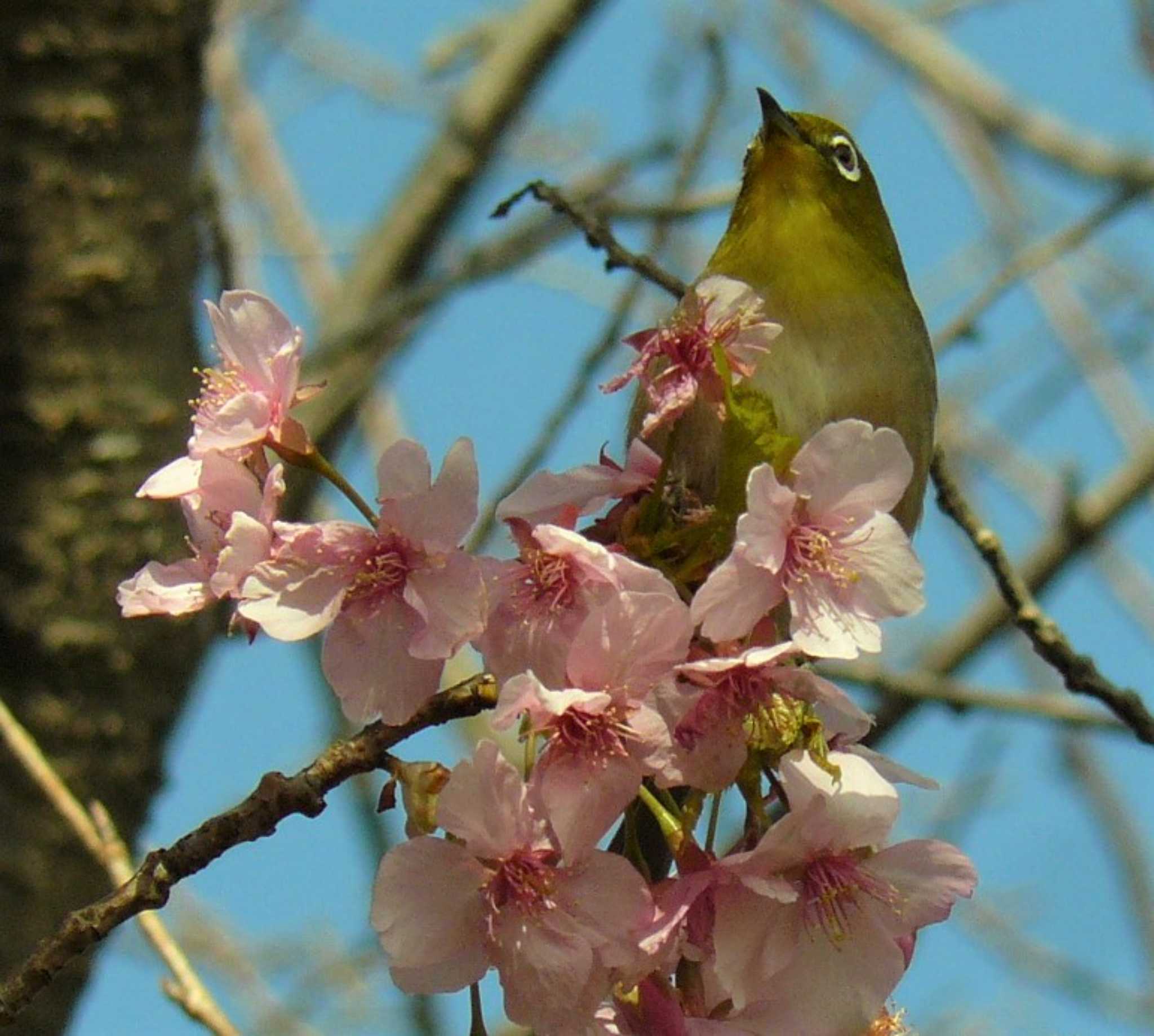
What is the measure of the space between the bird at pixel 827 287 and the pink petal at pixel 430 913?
3.93 ft

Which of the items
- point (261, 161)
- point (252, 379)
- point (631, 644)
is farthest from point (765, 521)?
point (261, 161)

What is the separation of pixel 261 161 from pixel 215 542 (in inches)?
232

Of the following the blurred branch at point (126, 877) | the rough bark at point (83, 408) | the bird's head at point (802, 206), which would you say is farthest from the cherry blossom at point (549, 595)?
the rough bark at point (83, 408)

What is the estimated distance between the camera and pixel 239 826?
189cm

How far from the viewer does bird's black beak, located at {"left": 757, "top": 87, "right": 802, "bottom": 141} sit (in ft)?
11.2

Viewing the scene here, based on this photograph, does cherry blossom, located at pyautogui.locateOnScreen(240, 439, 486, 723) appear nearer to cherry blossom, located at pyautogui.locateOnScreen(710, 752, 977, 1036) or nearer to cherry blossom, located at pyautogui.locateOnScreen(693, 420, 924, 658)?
cherry blossom, located at pyautogui.locateOnScreen(693, 420, 924, 658)

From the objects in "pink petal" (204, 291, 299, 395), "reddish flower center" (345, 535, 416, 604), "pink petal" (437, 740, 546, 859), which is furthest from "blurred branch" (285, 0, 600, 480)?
"pink petal" (437, 740, 546, 859)

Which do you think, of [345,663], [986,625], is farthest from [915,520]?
[986,625]

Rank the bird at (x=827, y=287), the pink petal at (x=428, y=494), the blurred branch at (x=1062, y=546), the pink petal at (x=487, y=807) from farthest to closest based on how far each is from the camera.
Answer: the blurred branch at (x=1062, y=546)
the bird at (x=827, y=287)
the pink petal at (x=428, y=494)
the pink petal at (x=487, y=807)

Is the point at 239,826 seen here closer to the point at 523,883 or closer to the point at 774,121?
the point at 523,883

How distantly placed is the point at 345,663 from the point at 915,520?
1661 millimetres

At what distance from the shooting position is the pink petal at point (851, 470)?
190 centimetres

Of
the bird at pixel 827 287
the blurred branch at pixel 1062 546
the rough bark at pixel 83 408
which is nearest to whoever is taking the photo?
the bird at pixel 827 287

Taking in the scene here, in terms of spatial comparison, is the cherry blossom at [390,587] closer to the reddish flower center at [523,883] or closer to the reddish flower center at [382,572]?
the reddish flower center at [382,572]
